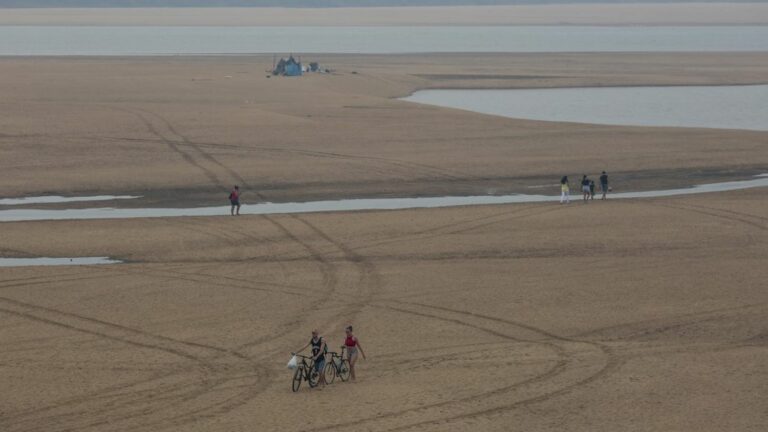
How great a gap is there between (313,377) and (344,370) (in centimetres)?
88

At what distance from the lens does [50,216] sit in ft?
149

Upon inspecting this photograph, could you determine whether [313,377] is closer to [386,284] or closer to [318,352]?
[318,352]

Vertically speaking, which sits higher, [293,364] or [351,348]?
[351,348]

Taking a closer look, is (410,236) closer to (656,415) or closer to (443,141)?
(656,415)

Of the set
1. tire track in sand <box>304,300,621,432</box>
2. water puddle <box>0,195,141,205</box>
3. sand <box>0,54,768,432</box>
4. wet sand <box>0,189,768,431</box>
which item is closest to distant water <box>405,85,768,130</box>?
sand <box>0,54,768,432</box>

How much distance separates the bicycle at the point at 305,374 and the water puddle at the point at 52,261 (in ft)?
46.3

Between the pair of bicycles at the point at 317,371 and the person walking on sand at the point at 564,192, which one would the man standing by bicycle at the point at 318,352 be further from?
the person walking on sand at the point at 564,192

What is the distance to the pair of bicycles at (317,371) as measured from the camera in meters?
25.5

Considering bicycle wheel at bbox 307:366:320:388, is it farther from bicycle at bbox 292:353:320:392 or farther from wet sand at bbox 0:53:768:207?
wet sand at bbox 0:53:768:207

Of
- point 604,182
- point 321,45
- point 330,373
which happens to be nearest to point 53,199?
point 604,182

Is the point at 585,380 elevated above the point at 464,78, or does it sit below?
below

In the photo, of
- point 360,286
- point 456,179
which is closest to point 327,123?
point 456,179

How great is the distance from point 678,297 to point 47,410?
17.6 meters

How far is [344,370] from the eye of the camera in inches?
1039
